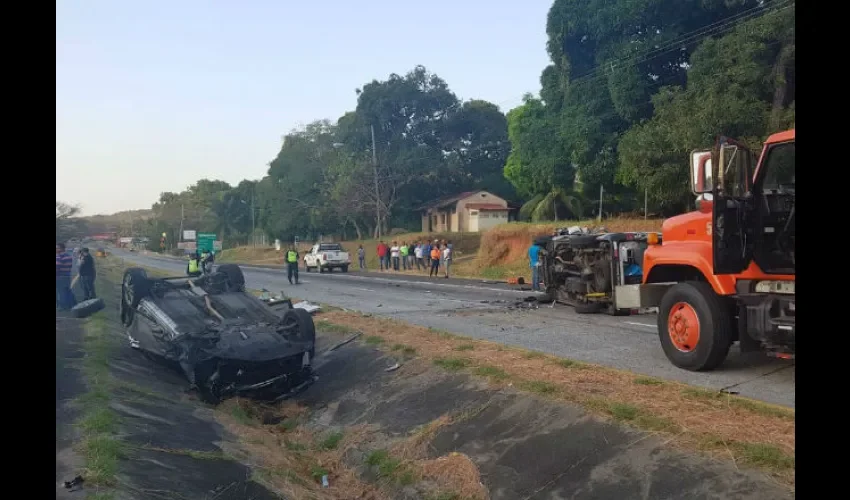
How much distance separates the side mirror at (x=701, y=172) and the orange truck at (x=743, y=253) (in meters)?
0.01

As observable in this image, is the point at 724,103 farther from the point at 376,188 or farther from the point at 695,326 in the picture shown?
the point at 376,188

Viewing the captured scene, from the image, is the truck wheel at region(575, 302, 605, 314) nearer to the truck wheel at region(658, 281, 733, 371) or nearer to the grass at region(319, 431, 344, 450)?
the truck wheel at region(658, 281, 733, 371)

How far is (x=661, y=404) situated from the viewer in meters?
6.72

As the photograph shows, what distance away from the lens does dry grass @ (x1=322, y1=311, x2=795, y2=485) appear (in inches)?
218

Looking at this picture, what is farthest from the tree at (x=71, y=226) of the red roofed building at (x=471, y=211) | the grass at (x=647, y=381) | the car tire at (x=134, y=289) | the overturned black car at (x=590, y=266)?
the red roofed building at (x=471, y=211)

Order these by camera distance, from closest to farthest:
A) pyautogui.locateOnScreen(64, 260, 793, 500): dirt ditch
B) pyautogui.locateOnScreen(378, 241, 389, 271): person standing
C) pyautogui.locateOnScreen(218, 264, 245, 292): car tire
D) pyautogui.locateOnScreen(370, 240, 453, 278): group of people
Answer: pyautogui.locateOnScreen(64, 260, 793, 500): dirt ditch
pyautogui.locateOnScreen(218, 264, 245, 292): car tire
pyautogui.locateOnScreen(370, 240, 453, 278): group of people
pyautogui.locateOnScreen(378, 241, 389, 271): person standing

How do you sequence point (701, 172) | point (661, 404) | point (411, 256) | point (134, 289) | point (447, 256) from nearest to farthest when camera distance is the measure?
point (661, 404) → point (701, 172) → point (134, 289) → point (447, 256) → point (411, 256)

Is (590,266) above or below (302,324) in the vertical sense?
above

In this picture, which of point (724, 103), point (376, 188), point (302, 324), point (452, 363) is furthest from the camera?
point (376, 188)

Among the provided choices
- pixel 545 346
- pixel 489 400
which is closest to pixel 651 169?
pixel 545 346

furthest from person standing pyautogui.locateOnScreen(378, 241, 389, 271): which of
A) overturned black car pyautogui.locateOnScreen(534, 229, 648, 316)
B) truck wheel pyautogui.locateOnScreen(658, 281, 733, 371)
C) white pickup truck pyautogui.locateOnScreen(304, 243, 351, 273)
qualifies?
truck wheel pyautogui.locateOnScreen(658, 281, 733, 371)

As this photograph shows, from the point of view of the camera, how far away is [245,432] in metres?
8.73

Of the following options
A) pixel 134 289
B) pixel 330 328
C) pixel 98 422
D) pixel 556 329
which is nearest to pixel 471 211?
pixel 330 328

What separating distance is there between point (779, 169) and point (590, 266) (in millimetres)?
6642
